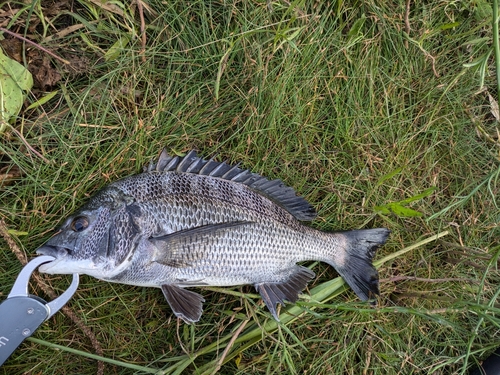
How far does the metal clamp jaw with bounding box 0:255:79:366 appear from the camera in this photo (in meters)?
2.25

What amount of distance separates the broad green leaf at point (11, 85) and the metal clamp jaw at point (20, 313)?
3.23ft

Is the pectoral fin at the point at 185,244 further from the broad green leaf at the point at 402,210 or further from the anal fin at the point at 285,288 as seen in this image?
the broad green leaf at the point at 402,210

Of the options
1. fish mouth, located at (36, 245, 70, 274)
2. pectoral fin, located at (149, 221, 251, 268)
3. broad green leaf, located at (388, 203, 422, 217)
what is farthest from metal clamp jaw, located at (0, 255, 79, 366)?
broad green leaf, located at (388, 203, 422, 217)

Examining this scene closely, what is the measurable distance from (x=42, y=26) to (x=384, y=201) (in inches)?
115

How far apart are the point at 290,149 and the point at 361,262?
3.35 feet

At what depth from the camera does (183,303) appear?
2.45 m

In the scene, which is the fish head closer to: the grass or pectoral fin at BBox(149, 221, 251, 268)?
pectoral fin at BBox(149, 221, 251, 268)

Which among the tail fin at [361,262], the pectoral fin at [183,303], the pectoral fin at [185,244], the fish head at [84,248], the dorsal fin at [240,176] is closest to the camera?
the fish head at [84,248]

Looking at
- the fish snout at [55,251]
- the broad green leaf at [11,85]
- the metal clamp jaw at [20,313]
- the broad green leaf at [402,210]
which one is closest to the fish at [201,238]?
the fish snout at [55,251]

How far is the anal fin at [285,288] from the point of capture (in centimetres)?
261

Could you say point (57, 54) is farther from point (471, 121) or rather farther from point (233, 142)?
point (471, 121)

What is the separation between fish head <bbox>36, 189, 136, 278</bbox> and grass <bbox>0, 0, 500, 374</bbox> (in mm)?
399

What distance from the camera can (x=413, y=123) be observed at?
3.18 meters

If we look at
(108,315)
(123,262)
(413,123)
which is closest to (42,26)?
(123,262)
